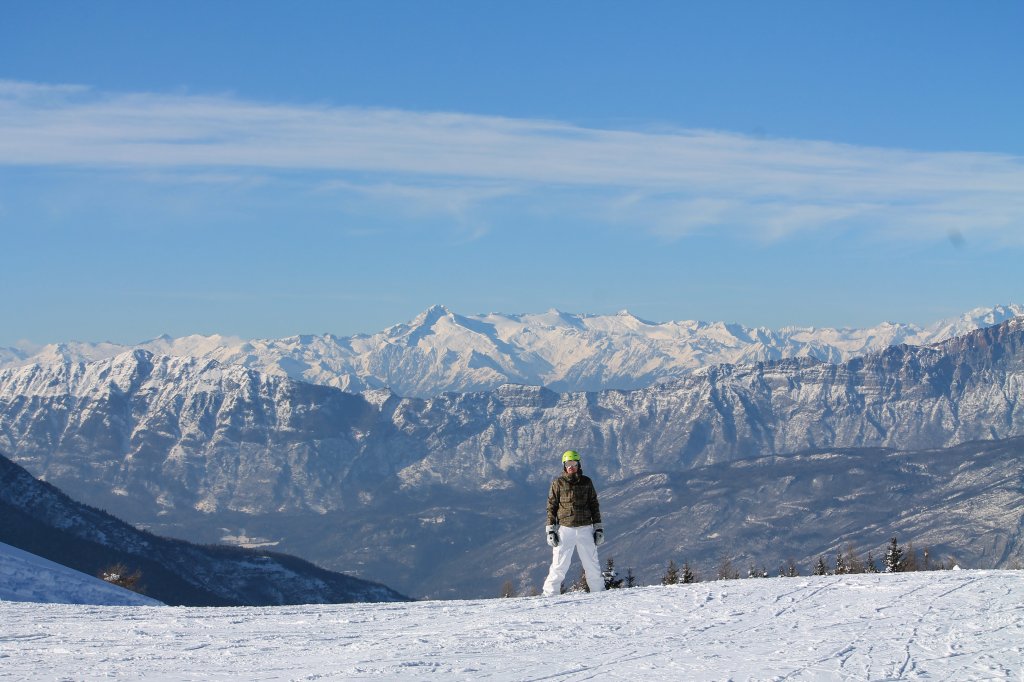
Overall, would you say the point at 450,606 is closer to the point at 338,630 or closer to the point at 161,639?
the point at 338,630

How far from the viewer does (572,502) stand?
1062 inches

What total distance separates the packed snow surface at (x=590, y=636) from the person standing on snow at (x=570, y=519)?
973 mm

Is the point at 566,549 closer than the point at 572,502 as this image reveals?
No

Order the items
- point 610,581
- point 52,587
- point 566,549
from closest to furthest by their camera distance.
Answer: point 566,549 < point 52,587 < point 610,581

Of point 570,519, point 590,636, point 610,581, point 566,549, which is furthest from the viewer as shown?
point 610,581

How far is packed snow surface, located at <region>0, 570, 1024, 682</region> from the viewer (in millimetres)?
17984

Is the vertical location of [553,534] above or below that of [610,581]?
above

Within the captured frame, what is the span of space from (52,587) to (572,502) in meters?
20.4

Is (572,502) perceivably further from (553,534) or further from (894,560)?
(894,560)

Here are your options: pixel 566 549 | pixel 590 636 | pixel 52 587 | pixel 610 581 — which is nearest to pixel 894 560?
pixel 610 581

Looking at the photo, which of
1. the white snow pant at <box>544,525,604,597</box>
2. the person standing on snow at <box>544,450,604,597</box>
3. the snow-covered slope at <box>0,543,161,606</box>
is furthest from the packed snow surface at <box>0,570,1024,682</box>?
the snow-covered slope at <box>0,543,161,606</box>

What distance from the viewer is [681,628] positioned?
72.3 feet

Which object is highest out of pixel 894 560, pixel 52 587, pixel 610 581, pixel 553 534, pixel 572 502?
pixel 572 502

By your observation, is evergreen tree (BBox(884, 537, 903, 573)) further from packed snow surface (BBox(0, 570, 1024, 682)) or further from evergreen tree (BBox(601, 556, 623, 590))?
packed snow surface (BBox(0, 570, 1024, 682))
